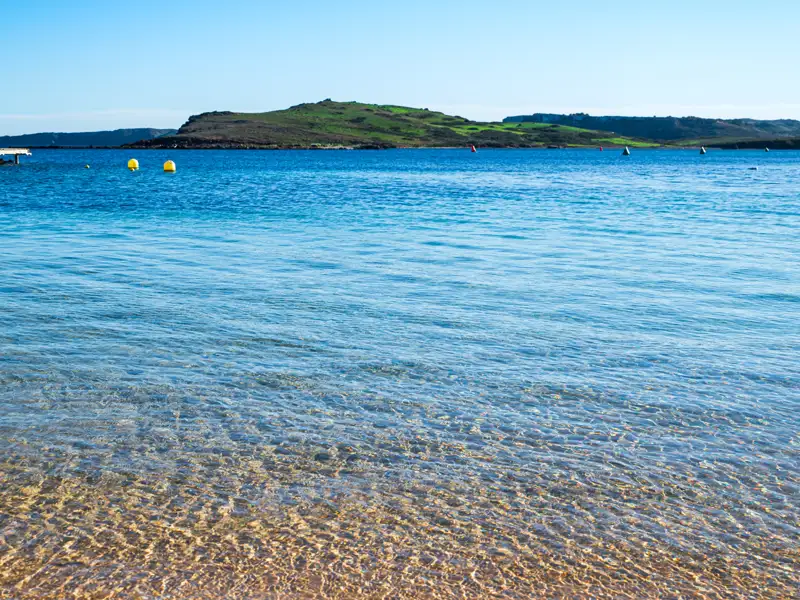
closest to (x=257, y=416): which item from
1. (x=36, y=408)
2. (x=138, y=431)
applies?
(x=138, y=431)

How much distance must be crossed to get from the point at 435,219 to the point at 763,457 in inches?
1082

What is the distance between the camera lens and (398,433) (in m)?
8.02

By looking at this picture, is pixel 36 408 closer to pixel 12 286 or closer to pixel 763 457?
pixel 763 457

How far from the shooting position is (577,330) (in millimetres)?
12516

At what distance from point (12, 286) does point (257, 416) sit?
34.3 feet

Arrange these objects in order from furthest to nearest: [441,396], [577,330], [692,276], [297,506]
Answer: [692,276] → [577,330] → [441,396] → [297,506]

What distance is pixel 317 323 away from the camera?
511 inches

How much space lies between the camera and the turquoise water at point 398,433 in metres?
5.63

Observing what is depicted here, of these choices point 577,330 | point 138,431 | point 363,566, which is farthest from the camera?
point 577,330

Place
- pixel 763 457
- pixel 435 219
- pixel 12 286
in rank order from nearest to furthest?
pixel 763 457 < pixel 12 286 < pixel 435 219

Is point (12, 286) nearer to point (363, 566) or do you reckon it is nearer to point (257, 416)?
point (257, 416)

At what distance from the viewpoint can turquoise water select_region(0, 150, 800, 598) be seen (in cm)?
563

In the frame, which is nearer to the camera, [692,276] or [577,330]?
[577,330]

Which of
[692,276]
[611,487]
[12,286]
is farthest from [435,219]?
[611,487]
